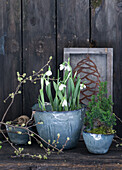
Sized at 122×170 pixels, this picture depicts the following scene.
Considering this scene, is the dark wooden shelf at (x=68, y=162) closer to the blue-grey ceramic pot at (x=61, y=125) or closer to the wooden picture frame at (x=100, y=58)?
the blue-grey ceramic pot at (x=61, y=125)

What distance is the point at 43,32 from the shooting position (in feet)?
4.33

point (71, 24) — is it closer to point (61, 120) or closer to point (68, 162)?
point (61, 120)

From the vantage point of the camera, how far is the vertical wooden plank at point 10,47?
1.32 meters

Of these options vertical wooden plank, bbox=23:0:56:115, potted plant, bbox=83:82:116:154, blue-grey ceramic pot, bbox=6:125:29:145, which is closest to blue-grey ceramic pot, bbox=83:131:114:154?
potted plant, bbox=83:82:116:154

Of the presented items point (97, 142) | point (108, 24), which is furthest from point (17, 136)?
point (108, 24)

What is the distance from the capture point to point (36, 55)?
4.33ft

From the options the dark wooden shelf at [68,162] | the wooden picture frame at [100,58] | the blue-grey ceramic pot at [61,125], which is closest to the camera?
the dark wooden shelf at [68,162]

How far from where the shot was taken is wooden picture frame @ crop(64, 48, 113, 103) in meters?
1.28

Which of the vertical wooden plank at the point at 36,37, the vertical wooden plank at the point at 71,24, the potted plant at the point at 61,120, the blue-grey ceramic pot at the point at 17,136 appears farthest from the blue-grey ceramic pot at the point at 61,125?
the vertical wooden plank at the point at 71,24

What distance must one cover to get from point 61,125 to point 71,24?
1.85 feet

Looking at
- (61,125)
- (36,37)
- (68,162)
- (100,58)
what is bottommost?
(68,162)

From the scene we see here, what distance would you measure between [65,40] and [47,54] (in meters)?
0.12

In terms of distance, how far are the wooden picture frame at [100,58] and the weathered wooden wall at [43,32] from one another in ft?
0.16

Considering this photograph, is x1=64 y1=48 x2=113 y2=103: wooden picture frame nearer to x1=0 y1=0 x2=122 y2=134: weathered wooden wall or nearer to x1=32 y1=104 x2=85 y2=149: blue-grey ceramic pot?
x1=0 y1=0 x2=122 y2=134: weathered wooden wall
